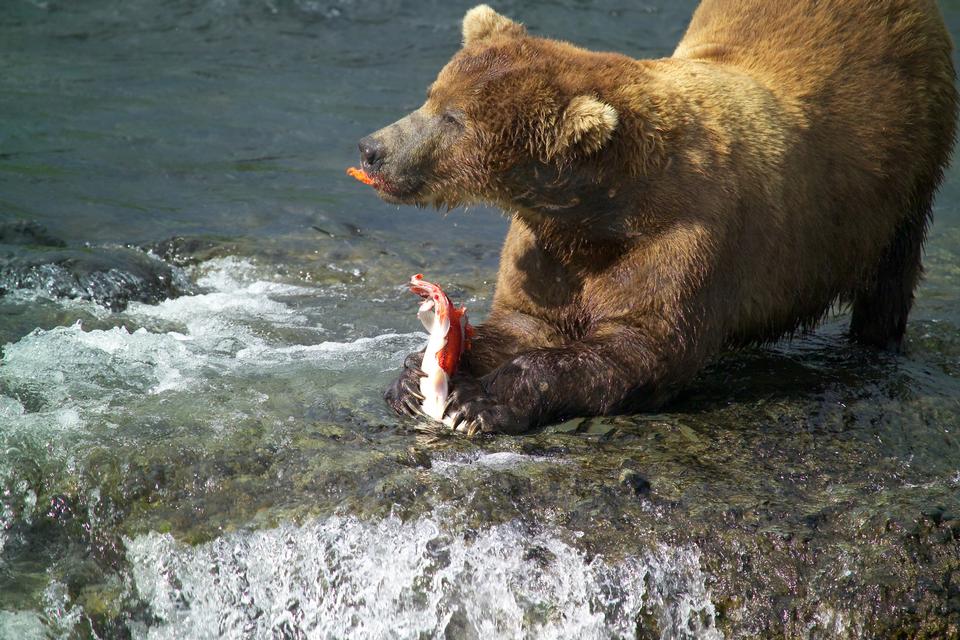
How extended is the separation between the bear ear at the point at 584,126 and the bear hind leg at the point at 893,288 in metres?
2.32

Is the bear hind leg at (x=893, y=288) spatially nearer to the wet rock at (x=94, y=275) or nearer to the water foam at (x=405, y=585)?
the water foam at (x=405, y=585)

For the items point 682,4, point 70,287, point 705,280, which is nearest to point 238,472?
point 705,280

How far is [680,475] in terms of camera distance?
15.9ft

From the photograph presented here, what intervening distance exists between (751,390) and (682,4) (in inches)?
514

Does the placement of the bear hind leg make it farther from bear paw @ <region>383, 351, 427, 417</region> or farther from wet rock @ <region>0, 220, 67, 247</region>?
wet rock @ <region>0, 220, 67, 247</region>

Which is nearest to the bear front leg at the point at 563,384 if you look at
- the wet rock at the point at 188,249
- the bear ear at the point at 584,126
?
the bear ear at the point at 584,126

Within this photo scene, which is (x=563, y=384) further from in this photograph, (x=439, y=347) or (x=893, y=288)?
(x=893, y=288)

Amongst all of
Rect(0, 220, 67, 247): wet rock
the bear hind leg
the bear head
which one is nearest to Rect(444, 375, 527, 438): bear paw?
the bear head

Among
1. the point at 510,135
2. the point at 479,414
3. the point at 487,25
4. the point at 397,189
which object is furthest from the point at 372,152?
the point at 479,414

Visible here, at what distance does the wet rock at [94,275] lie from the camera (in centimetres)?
739

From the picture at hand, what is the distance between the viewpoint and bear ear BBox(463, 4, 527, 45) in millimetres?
5820

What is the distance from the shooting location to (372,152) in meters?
5.63

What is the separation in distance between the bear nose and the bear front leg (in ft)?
3.63

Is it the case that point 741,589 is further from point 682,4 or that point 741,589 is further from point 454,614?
point 682,4
